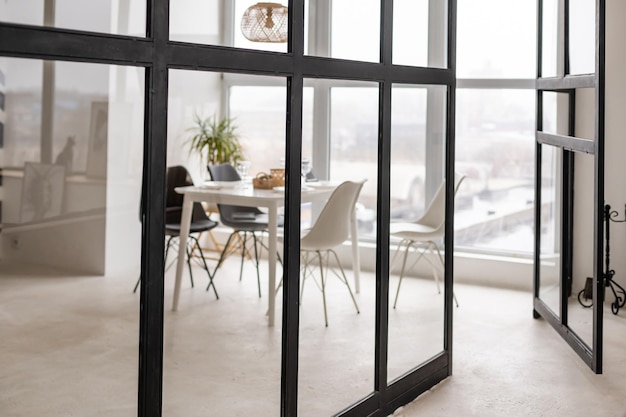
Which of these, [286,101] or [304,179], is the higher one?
[286,101]

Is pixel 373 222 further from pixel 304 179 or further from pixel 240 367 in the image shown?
pixel 240 367

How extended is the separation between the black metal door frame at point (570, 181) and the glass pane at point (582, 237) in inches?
1.3

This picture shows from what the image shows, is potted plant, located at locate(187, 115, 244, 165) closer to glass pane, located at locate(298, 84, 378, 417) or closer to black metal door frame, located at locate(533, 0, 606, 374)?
glass pane, located at locate(298, 84, 378, 417)

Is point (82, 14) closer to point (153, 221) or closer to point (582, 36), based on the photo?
point (153, 221)

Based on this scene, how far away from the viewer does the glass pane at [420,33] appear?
3.29 metres

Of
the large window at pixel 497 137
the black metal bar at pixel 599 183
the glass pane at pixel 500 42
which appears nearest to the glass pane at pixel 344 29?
the black metal bar at pixel 599 183

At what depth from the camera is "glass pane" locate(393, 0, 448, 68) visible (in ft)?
10.8

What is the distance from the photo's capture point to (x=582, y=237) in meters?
4.85

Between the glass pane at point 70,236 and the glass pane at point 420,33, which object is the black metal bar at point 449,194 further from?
the glass pane at point 70,236

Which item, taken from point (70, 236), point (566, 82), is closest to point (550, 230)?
point (566, 82)

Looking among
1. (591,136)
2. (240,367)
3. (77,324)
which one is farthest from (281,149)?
(591,136)

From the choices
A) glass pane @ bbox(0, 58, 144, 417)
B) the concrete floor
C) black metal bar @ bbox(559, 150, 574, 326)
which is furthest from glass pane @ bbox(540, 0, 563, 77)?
glass pane @ bbox(0, 58, 144, 417)

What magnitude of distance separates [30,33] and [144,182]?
1.64 ft

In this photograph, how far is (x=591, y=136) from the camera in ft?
14.7
